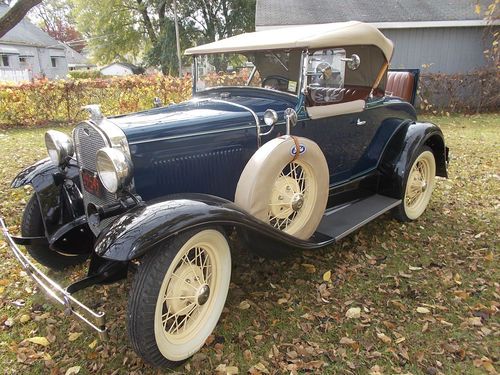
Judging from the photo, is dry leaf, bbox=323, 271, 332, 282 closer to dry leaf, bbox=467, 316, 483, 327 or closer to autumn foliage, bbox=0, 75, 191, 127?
dry leaf, bbox=467, 316, 483, 327

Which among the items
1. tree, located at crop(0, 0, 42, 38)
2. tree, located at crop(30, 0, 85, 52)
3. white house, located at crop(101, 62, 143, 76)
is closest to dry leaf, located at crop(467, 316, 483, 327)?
tree, located at crop(0, 0, 42, 38)

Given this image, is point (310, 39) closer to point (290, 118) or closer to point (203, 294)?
point (290, 118)

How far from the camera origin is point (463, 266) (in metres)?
3.49

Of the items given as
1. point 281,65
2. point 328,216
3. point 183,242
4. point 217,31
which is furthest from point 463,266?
point 217,31

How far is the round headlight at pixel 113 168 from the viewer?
2.31 meters

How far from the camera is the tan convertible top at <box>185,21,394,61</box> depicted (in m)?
3.05

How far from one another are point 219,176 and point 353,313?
1438 mm

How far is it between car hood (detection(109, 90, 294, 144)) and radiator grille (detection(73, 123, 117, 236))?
0.17 m

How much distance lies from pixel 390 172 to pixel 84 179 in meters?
2.93

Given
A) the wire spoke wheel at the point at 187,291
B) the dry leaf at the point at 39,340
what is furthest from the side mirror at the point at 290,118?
the dry leaf at the point at 39,340

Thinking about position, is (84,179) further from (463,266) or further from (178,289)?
(463,266)

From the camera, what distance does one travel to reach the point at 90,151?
2.72 metres

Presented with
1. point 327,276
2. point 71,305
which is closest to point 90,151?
point 71,305

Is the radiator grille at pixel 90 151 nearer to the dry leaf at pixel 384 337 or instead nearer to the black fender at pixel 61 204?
the black fender at pixel 61 204
